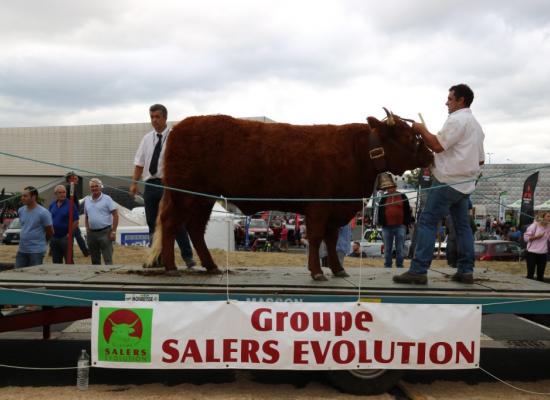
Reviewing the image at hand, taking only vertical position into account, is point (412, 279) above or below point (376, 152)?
below

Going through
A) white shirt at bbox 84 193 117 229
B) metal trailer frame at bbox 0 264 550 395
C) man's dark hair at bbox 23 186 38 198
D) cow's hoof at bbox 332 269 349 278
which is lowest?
metal trailer frame at bbox 0 264 550 395

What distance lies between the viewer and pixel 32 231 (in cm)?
720

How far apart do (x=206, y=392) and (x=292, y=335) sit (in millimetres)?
841

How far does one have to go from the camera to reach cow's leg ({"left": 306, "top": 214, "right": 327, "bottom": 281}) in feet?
15.8

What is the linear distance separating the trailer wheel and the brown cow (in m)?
0.92

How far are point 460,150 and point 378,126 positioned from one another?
0.72 m

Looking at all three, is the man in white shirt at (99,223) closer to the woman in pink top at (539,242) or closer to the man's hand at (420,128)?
the man's hand at (420,128)

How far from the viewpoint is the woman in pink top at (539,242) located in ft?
30.7

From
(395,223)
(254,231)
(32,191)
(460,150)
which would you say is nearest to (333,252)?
(460,150)

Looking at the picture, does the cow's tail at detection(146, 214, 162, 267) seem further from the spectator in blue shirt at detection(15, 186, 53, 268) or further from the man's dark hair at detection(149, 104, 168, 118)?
the spectator in blue shirt at detection(15, 186, 53, 268)

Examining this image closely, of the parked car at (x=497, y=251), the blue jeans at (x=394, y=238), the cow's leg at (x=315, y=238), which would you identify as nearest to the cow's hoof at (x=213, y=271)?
the cow's leg at (x=315, y=238)

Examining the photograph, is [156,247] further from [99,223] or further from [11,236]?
[11,236]

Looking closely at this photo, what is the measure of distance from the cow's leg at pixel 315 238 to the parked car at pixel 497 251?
13.1 m

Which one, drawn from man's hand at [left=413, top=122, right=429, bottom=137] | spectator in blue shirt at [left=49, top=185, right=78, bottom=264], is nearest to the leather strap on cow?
man's hand at [left=413, top=122, right=429, bottom=137]
